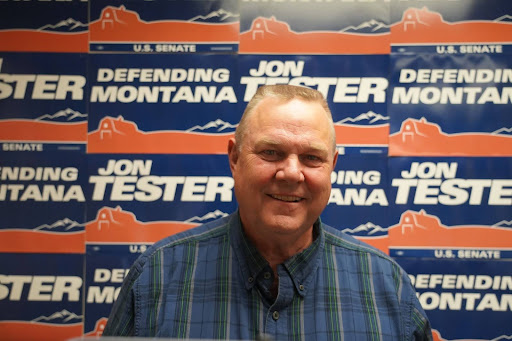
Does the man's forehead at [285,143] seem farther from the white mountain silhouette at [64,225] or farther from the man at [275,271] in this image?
the white mountain silhouette at [64,225]

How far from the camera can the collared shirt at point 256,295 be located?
3.78 feet

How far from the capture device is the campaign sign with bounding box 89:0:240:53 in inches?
85.2

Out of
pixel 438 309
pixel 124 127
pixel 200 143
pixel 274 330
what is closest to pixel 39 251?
pixel 124 127

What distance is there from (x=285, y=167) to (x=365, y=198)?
43.3 inches

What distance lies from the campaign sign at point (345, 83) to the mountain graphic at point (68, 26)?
0.79 meters

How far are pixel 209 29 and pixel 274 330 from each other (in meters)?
1.51

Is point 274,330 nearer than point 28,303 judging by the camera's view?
Yes

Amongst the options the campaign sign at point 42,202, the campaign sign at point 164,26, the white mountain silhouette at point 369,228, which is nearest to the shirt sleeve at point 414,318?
the white mountain silhouette at point 369,228

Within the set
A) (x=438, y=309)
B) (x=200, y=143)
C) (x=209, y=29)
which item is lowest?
(x=438, y=309)

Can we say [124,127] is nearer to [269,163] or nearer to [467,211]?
[269,163]

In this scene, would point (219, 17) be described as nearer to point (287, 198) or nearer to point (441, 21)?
point (441, 21)

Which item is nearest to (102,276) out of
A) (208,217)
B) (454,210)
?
(208,217)

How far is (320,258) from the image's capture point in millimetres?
1271

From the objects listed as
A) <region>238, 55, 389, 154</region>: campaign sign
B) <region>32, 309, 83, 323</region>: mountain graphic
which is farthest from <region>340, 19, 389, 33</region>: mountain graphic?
<region>32, 309, 83, 323</region>: mountain graphic
